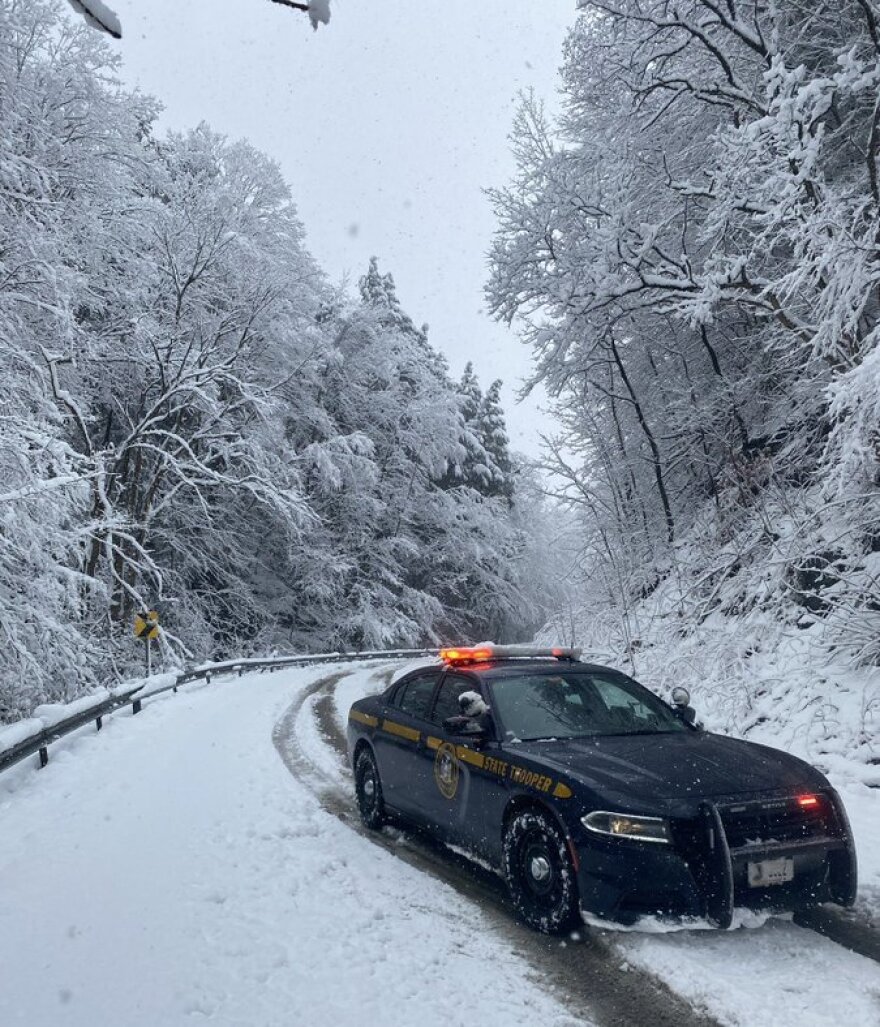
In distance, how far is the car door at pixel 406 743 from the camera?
263 inches

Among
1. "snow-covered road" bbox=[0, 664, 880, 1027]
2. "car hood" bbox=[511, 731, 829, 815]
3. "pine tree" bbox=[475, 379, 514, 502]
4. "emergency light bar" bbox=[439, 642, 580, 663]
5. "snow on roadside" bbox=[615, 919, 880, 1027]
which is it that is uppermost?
"pine tree" bbox=[475, 379, 514, 502]

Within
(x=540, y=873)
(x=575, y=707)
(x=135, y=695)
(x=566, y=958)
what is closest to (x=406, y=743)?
(x=575, y=707)

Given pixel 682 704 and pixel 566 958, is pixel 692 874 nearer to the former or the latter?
pixel 566 958

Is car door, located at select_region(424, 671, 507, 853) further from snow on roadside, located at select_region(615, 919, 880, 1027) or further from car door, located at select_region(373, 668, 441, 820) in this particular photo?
snow on roadside, located at select_region(615, 919, 880, 1027)

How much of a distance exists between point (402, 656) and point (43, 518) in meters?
24.8

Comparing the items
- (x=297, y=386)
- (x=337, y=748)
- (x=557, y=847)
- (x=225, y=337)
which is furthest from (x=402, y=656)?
(x=557, y=847)

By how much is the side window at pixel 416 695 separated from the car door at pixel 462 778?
0.57ft

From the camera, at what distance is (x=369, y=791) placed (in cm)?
759

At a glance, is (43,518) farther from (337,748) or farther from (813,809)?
(813,809)

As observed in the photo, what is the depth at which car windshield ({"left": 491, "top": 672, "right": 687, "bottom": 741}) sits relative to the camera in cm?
590

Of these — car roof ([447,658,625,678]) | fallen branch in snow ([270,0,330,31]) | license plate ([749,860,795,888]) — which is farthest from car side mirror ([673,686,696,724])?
fallen branch in snow ([270,0,330,31])

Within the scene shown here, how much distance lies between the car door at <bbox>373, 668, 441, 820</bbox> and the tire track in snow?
331 mm

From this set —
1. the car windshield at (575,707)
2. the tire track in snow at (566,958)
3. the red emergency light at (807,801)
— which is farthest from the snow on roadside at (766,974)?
the car windshield at (575,707)

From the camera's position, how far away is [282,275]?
3122 centimetres
